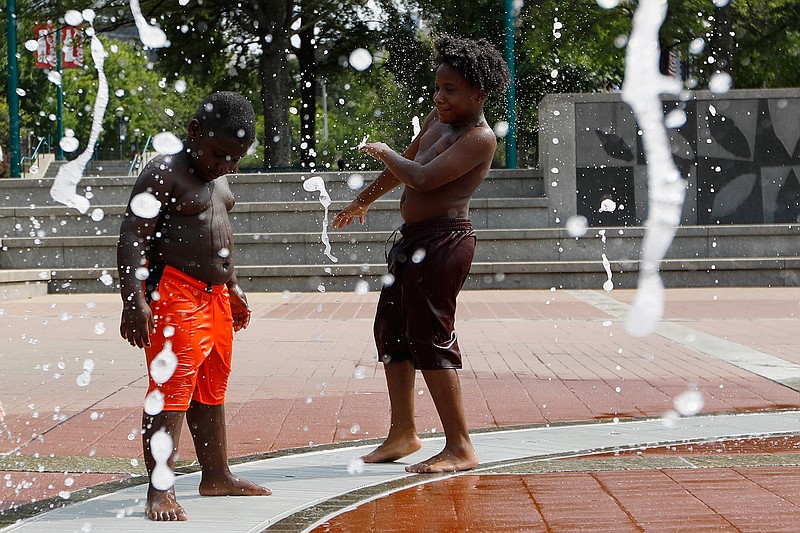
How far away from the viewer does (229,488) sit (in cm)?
383

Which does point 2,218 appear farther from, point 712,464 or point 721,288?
point 712,464

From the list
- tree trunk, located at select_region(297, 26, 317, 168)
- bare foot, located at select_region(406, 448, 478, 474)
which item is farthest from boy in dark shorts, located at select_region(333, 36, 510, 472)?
tree trunk, located at select_region(297, 26, 317, 168)

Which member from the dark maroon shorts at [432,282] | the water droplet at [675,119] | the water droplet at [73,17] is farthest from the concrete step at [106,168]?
the dark maroon shorts at [432,282]

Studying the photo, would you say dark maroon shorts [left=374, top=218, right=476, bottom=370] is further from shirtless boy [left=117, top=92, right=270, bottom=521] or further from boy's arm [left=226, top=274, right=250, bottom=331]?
shirtless boy [left=117, top=92, right=270, bottom=521]

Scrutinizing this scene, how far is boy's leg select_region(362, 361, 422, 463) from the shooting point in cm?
452

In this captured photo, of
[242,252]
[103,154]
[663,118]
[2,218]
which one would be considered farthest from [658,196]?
[103,154]

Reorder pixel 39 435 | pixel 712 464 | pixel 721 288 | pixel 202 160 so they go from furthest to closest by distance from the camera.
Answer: pixel 721 288
pixel 39 435
pixel 712 464
pixel 202 160

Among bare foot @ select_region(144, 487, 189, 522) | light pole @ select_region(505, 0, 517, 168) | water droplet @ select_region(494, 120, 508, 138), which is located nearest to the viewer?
bare foot @ select_region(144, 487, 189, 522)

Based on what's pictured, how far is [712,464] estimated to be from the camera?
431cm

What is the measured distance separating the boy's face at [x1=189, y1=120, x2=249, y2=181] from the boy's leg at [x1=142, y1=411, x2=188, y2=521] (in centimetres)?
77

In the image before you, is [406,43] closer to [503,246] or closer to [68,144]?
[503,246]

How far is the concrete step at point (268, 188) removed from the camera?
1812 centimetres

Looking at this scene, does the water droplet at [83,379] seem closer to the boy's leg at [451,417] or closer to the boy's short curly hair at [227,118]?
the boy's leg at [451,417]

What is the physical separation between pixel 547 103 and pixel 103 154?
51.3 metres
